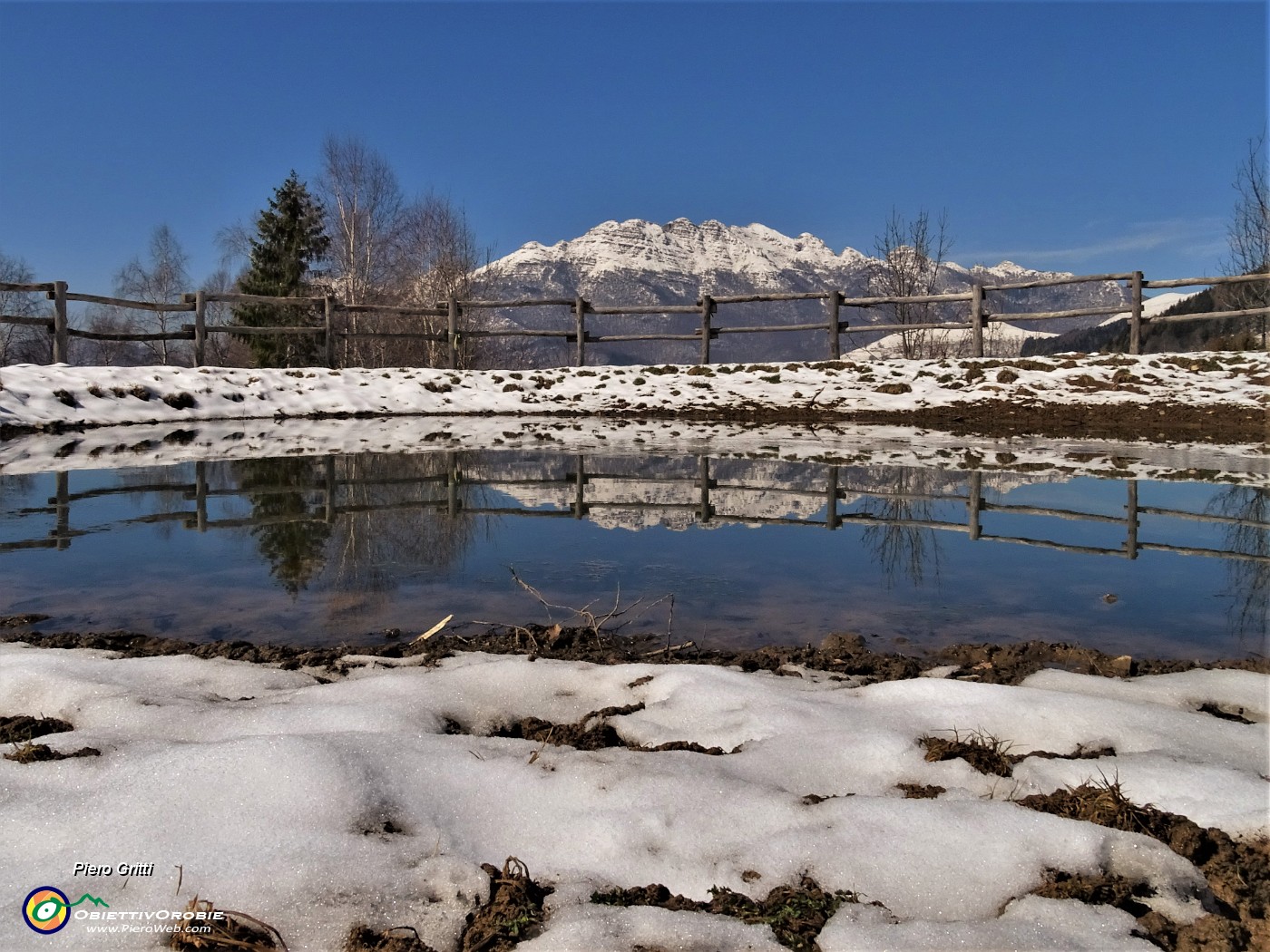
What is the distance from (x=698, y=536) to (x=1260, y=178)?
25924mm

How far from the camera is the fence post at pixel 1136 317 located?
16.2 m

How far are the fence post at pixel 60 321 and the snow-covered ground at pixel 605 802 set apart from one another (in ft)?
51.0

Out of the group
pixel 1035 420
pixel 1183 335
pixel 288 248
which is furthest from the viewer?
pixel 1183 335

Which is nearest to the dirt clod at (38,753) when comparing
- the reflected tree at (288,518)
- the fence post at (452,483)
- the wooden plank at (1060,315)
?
A: the reflected tree at (288,518)

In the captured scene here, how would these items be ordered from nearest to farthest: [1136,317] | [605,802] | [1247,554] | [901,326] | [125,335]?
[605,802]
[1247,554]
[1136,317]
[125,335]
[901,326]

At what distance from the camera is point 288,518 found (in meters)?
5.68

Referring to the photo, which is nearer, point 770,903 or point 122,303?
point 770,903

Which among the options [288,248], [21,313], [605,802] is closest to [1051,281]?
[605,802]

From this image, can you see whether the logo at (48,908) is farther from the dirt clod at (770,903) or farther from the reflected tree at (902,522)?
the reflected tree at (902,522)

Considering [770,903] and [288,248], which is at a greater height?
[288,248]

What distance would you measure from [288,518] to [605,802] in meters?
4.40

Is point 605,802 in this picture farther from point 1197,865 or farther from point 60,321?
point 60,321

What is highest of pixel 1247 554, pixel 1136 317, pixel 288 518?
pixel 1136 317

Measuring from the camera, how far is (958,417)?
1281 centimetres
